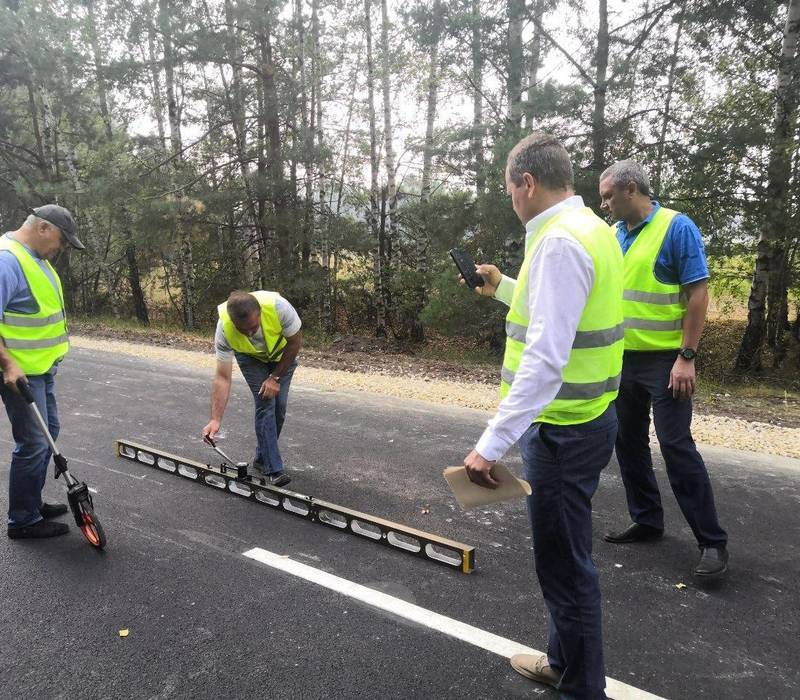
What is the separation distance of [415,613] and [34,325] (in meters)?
2.80

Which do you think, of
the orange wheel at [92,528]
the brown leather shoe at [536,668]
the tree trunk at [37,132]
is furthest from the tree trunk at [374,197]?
the brown leather shoe at [536,668]

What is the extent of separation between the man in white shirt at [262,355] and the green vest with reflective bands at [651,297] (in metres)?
2.29

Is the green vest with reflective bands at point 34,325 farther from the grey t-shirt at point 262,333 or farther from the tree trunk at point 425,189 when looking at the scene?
the tree trunk at point 425,189

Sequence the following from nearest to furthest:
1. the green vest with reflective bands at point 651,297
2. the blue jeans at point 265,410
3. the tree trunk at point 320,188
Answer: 1. the green vest with reflective bands at point 651,297
2. the blue jeans at point 265,410
3. the tree trunk at point 320,188

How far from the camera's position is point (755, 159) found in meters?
8.96

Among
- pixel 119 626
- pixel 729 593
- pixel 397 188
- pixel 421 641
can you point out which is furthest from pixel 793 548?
pixel 397 188

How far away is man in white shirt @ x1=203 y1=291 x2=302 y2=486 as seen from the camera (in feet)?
13.1

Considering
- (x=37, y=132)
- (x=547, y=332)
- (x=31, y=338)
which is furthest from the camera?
(x=37, y=132)

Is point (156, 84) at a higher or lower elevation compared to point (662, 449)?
higher

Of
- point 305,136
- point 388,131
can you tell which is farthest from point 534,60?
point 305,136

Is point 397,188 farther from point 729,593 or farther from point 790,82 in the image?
point 729,593

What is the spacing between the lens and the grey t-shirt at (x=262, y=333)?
4211 millimetres

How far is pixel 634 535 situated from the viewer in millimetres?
3551

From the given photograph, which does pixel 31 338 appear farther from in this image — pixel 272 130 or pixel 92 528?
pixel 272 130
